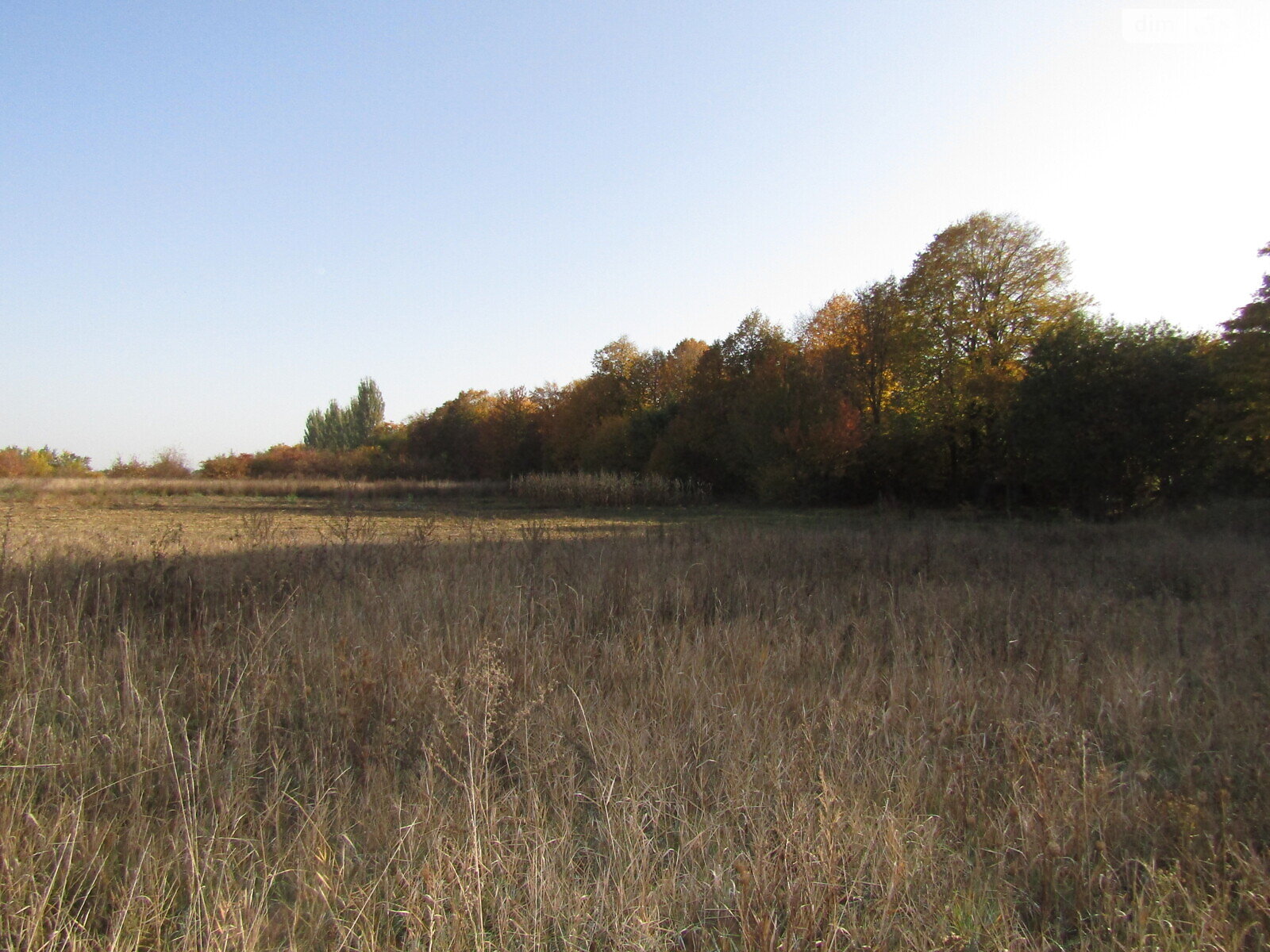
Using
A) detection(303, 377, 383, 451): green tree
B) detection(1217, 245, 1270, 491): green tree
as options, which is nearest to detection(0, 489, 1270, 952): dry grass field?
detection(1217, 245, 1270, 491): green tree

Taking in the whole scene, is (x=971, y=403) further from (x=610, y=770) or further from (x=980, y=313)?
(x=610, y=770)

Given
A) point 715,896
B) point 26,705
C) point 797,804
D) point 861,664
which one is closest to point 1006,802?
point 797,804

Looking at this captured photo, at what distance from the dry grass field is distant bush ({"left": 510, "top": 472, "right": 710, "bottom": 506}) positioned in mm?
27326

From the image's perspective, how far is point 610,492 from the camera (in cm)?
3403

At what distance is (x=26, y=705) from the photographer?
3.42 meters

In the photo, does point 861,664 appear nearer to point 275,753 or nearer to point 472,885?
point 472,885

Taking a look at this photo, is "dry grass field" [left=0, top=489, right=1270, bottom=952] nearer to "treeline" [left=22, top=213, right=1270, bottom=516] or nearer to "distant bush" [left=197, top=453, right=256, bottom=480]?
"treeline" [left=22, top=213, right=1270, bottom=516]

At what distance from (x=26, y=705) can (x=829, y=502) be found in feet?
104

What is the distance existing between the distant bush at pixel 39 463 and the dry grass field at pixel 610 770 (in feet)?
162

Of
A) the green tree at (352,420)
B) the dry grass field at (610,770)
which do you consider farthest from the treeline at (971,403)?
the green tree at (352,420)

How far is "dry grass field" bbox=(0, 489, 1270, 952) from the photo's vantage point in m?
2.25

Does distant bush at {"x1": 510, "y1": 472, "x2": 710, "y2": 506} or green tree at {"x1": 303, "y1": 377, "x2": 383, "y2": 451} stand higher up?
green tree at {"x1": 303, "y1": 377, "x2": 383, "y2": 451}

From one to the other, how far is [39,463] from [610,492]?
42.0 metres

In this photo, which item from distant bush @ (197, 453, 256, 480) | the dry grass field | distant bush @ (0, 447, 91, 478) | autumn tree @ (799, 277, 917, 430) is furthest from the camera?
distant bush @ (197, 453, 256, 480)
